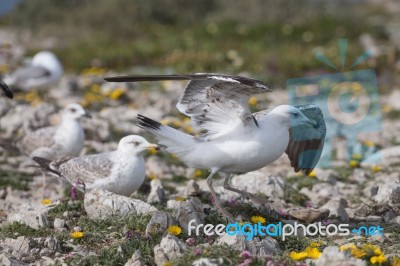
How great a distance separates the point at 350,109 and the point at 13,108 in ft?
17.2

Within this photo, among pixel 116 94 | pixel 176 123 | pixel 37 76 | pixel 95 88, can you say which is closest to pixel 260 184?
pixel 176 123

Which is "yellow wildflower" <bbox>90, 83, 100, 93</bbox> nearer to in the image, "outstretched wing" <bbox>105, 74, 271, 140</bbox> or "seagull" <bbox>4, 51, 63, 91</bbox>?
"seagull" <bbox>4, 51, 63, 91</bbox>

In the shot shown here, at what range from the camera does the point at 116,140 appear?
985 centimetres

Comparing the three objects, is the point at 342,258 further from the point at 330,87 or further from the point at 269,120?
the point at 330,87

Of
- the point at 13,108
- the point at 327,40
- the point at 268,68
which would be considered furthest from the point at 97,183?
the point at 327,40

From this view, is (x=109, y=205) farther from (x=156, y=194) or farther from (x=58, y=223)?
(x=156, y=194)

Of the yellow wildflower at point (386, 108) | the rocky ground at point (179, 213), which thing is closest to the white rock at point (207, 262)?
the rocky ground at point (179, 213)

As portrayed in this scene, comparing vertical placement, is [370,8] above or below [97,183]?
below

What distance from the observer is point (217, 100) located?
223 inches

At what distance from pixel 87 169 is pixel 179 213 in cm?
159

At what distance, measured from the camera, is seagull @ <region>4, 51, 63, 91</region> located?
12.8 metres

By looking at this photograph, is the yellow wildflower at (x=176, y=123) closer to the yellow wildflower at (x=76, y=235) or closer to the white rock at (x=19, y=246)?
the yellow wildflower at (x=76, y=235)

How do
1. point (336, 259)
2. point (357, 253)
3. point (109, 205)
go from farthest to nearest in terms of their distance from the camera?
point (109, 205) < point (357, 253) < point (336, 259)

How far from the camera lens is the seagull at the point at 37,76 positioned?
12.8 meters
